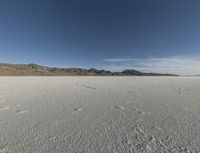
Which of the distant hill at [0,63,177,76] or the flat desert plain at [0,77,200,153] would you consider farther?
the distant hill at [0,63,177,76]

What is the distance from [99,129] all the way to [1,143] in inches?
62.6

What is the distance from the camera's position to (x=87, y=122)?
9.98 ft

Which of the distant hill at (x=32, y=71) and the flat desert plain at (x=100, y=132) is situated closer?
the flat desert plain at (x=100, y=132)

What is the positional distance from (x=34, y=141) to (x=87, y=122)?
1140 millimetres

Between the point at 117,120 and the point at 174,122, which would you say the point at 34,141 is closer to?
the point at 117,120

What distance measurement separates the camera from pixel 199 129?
2.63 metres

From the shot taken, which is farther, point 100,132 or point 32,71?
point 32,71

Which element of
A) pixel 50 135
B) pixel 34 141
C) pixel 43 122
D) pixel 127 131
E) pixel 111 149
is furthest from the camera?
pixel 43 122

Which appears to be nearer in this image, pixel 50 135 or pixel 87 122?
pixel 50 135

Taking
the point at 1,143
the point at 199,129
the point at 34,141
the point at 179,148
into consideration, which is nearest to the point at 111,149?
the point at 179,148

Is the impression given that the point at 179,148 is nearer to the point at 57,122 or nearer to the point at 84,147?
the point at 84,147

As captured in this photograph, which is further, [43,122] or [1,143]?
[43,122]

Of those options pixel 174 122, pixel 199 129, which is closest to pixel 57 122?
pixel 174 122

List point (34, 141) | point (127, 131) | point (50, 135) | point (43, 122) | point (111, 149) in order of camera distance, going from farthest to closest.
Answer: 1. point (43, 122)
2. point (127, 131)
3. point (50, 135)
4. point (34, 141)
5. point (111, 149)
